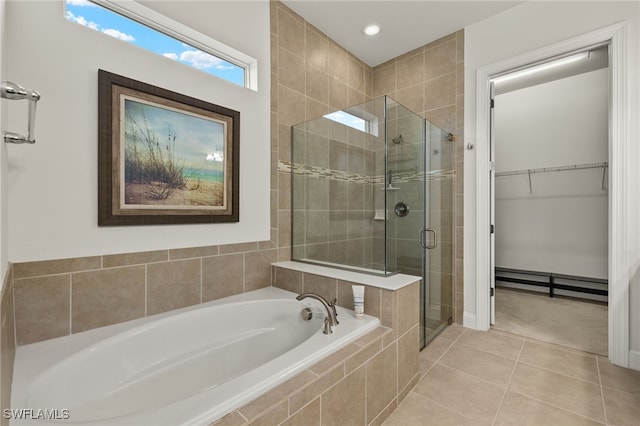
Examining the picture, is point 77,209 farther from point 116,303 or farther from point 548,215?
point 548,215

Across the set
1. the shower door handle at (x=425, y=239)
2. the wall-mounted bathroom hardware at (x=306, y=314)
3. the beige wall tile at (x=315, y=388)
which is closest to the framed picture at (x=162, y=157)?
the wall-mounted bathroom hardware at (x=306, y=314)

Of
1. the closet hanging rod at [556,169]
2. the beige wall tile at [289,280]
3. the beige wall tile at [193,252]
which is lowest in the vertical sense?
the beige wall tile at [289,280]

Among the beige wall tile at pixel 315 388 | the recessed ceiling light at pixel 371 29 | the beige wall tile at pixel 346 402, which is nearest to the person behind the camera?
the beige wall tile at pixel 315 388

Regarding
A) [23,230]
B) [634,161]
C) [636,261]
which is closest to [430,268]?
[636,261]

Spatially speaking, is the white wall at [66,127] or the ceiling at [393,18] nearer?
the white wall at [66,127]

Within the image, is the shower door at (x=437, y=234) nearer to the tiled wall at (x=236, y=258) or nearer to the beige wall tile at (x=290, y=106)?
the tiled wall at (x=236, y=258)

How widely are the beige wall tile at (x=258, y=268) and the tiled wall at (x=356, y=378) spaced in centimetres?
38

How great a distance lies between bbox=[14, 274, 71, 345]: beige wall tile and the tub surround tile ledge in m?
1.33

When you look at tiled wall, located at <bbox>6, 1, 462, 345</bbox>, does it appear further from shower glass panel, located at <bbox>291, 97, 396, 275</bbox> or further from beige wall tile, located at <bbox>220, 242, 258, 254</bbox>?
shower glass panel, located at <bbox>291, 97, 396, 275</bbox>

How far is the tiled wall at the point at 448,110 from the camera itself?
2793mm

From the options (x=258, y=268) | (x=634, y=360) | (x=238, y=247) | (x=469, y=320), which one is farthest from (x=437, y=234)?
(x=238, y=247)

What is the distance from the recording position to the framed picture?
1586 mm

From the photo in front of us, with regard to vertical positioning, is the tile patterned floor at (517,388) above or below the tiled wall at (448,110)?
below

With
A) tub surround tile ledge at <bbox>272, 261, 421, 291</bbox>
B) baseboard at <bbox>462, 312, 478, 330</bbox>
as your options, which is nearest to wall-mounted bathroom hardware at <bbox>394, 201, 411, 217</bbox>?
tub surround tile ledge at <bbox>272, 261, 421, 291</bbox>
